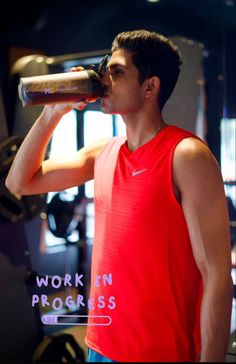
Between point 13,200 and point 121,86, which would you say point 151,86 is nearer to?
point 121,86

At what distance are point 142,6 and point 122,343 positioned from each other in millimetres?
3272

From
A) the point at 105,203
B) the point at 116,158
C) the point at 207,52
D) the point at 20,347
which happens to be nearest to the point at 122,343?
the point at 105,203

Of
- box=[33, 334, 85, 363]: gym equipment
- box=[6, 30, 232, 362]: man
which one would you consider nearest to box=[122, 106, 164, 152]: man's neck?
box=[6, 30, 232, 362]: man

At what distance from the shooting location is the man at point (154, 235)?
0.94m

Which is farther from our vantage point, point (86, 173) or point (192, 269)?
point (86, 173)

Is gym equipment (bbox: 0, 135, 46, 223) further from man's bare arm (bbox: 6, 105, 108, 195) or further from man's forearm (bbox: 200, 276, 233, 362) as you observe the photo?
man's forearm (bbox: 200, 276, 233, 362)

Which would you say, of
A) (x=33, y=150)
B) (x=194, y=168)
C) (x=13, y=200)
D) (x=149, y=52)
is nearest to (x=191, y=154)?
(x=194, y=168)

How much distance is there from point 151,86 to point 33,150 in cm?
32

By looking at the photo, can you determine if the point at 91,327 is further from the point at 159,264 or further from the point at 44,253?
the point at 44,253

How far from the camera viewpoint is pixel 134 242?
0.98m

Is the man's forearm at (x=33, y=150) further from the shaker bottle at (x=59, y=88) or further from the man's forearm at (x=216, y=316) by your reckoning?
the man's forearm at (x=216, y=316)

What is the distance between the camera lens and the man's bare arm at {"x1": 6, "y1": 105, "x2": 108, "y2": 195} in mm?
1184

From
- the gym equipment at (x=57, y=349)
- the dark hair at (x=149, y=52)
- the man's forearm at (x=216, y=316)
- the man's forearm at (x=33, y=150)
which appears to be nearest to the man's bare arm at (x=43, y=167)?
the man's forearm at (x=33, y=150)

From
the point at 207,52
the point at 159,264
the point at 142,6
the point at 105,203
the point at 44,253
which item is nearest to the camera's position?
the point at 159,264
